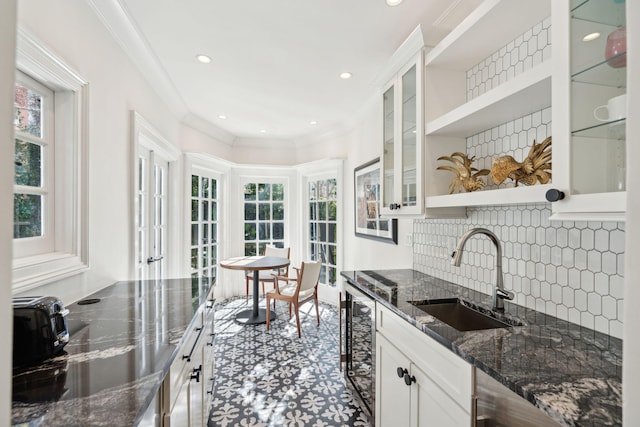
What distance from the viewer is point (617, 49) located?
2.91ft

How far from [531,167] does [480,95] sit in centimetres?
60

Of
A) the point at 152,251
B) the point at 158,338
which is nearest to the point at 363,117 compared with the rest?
the point at 152,251

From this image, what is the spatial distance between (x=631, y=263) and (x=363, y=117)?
3.35 m

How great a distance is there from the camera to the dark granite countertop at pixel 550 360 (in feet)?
2.39

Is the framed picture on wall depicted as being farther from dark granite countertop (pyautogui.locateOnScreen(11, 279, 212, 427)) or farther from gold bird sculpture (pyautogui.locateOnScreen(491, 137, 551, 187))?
dark granite countertop (pyautogui.locateOnScreen(11, 279, 212, 427))

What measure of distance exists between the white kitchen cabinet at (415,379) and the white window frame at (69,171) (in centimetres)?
164

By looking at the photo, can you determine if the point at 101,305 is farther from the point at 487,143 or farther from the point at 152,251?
the point at 487,143

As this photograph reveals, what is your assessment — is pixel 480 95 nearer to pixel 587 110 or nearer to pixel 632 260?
pixel 587 110

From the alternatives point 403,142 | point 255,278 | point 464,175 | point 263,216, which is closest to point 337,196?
point 263,216

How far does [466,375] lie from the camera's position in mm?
1020

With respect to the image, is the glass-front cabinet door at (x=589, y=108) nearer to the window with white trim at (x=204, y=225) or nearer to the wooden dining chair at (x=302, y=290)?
the wooden dining chair at (x=302, y=290)

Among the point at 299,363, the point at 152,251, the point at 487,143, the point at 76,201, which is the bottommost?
the point at 299,363

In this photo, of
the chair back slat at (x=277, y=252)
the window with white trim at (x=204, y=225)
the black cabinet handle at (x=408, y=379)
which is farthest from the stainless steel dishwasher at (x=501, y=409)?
the chair back slat at (x=277, y=252)

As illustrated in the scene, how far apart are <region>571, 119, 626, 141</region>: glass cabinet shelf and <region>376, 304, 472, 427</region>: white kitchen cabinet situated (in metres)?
0.85
